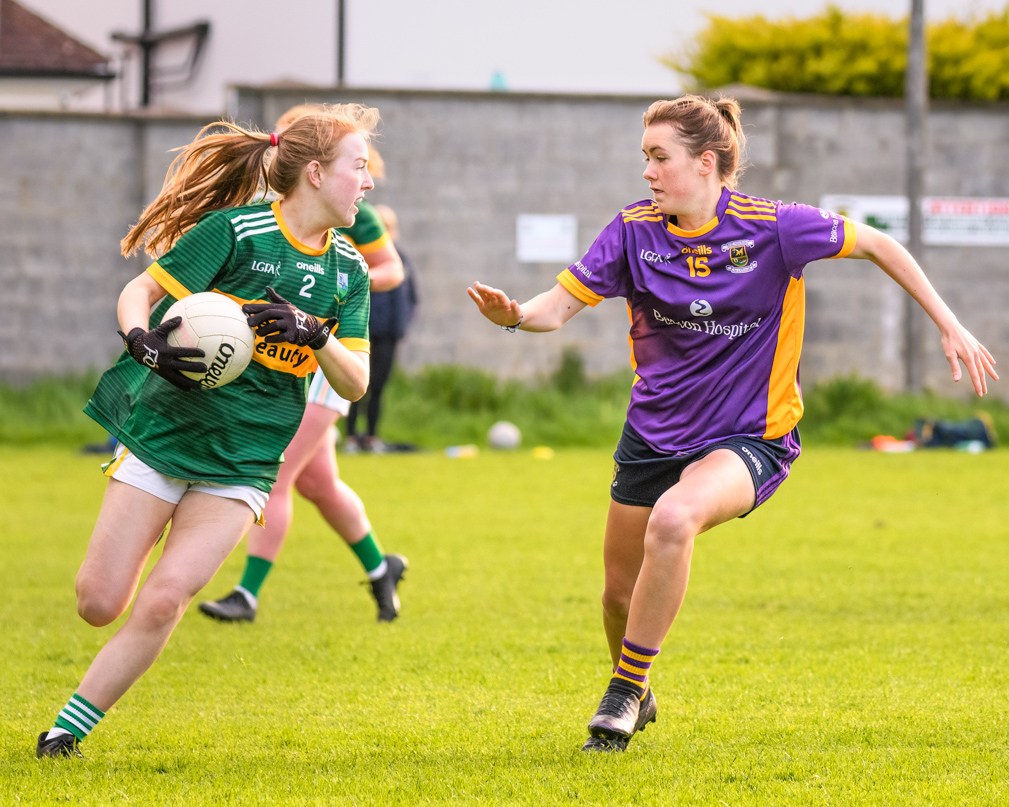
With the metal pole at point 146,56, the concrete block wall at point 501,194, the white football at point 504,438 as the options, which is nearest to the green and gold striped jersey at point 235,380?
the white football at point 504,438

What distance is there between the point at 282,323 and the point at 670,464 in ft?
4.30

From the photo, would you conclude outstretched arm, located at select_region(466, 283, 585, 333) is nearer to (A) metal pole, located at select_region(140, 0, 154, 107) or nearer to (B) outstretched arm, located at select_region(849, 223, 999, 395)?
(B) outstretched arm, located at select_region(849, 223, 999, 395)

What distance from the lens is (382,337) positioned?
12.4 metres

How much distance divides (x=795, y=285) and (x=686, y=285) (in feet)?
1.34

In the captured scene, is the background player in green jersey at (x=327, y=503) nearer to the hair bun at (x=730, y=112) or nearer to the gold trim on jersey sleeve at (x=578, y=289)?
the gold trim on jersey sleeve at (x=578, y=289)

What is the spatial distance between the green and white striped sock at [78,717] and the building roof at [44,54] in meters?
28.0

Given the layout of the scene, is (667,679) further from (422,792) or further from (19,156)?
(19,156)

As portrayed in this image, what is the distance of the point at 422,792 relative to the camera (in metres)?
3.37

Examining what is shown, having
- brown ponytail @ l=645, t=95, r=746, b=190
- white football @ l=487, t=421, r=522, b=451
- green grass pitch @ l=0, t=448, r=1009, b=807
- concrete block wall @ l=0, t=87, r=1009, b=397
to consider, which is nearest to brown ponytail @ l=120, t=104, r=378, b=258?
brown ponytail @ l=645, t=95, r=746, b=190

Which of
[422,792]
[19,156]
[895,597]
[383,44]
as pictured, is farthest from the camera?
[383,44]

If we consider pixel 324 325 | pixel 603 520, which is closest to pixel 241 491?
pixel 324 325

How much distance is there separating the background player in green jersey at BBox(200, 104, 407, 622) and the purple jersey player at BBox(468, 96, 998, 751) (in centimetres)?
187

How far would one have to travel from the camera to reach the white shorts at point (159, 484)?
148 inches

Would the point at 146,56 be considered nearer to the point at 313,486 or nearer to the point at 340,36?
the point at 340,36
